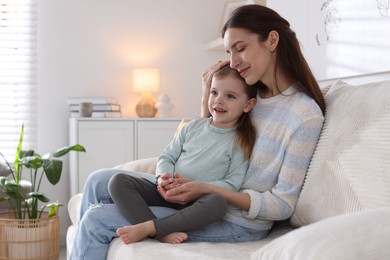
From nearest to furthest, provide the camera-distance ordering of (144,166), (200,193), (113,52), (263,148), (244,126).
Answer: (200,193) → (263,148) → (244,126) → (144,166) → (113,52)

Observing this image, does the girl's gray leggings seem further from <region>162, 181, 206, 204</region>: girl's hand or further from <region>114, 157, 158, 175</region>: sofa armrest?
<region>114, 157, 158, 175</region>: sofa armrest

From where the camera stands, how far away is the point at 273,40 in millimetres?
2078

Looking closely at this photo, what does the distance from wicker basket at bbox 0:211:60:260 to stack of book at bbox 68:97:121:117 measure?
1.02 m

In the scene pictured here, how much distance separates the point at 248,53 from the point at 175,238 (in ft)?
2.12

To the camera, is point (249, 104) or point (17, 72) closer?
point (249, 104)

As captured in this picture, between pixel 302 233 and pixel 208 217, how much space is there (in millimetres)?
726

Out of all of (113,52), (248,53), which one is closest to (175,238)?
(248,53)

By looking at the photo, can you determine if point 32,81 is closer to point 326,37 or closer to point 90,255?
point 326,37

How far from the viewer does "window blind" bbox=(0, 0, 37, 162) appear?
4797 mm

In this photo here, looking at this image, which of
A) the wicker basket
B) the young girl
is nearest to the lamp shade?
the wicker basket

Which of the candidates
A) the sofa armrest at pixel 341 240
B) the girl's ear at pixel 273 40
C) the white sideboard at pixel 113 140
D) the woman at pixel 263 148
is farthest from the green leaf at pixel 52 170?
the sofa armrest at pixel 341 240

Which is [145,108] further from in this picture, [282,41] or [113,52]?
[282,41]

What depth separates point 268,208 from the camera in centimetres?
191

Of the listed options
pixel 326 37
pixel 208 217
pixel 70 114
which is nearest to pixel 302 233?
pixel 208 217
